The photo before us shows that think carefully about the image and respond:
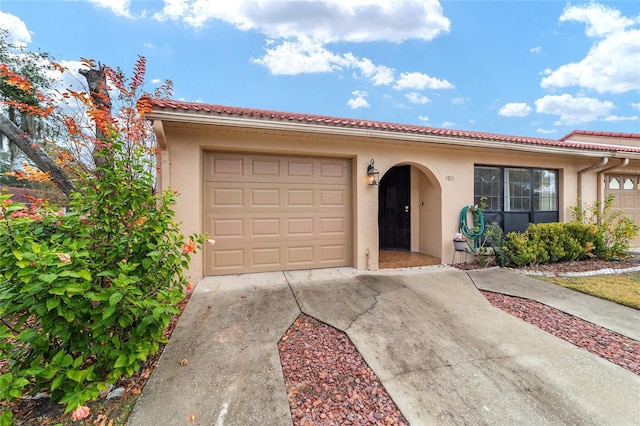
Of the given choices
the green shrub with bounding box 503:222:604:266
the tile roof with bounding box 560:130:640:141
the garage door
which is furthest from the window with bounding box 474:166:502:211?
the tile roof with bounding box 560:130:640:141

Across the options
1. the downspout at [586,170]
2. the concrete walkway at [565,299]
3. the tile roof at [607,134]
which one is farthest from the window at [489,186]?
the tile roof at [607,134]

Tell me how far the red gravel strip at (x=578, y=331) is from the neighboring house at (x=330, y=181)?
7.20 feet

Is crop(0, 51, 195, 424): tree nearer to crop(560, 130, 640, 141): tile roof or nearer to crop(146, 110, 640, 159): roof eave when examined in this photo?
crop(146, 110, 640, 159): roof eave

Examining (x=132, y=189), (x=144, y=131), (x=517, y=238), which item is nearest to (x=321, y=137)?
(x=144, y=131)

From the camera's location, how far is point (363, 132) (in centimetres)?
459

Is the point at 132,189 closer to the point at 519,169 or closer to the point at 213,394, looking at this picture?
the point at 213,394

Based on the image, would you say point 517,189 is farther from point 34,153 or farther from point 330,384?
point 34,153

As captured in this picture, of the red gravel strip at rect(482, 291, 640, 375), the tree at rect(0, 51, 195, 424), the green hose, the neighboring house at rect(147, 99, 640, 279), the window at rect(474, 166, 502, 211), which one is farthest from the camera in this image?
the window at rect(474, 166, 502, 211)

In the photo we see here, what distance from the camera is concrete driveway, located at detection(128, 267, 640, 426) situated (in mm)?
1797

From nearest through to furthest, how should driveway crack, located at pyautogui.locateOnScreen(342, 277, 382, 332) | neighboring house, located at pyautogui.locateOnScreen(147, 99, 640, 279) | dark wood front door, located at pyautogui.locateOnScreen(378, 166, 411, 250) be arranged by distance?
driveway crack, located at pyautogui.locateOnScreen(342, 277, 382, 332)
neighboring house, located at pyautogui.locateOnScreen(147, 99, 640, 279)
dark wood front door, located at pyautogui.locateOnScreen(378, 166, 411, 250)

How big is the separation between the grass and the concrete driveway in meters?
2.03

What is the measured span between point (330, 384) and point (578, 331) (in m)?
3.13

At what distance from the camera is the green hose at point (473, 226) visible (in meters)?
5.70

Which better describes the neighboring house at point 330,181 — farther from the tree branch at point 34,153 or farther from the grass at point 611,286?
the grass at point 611,286
